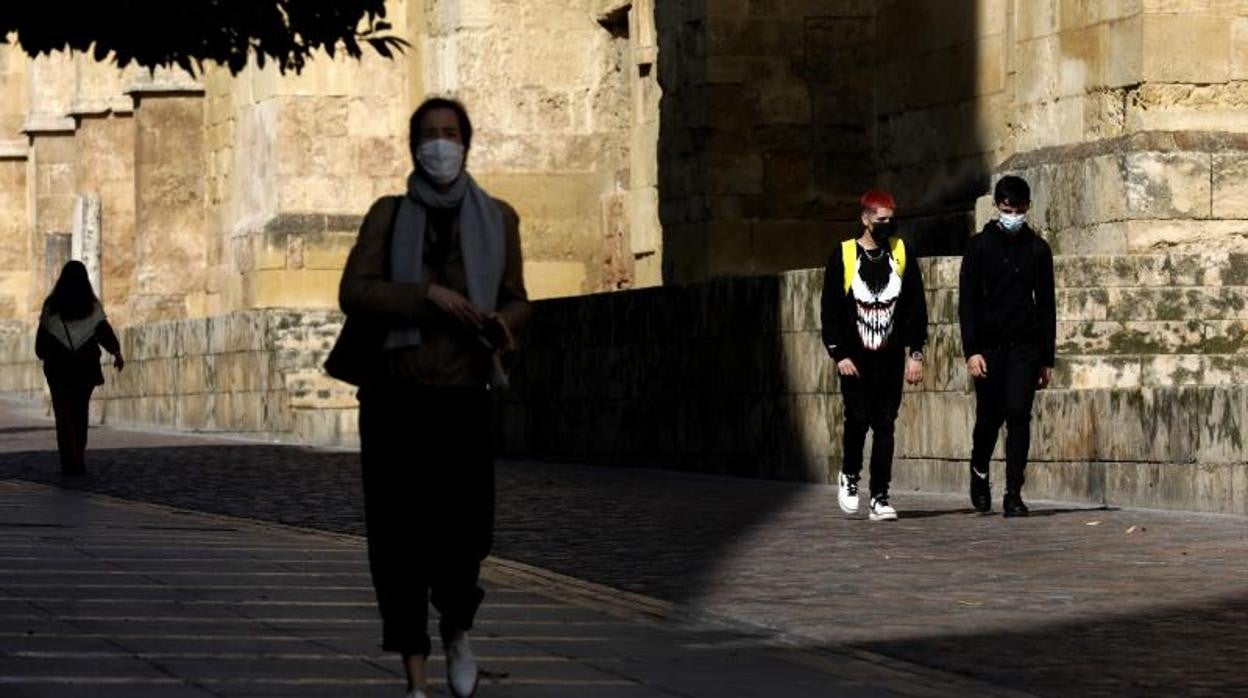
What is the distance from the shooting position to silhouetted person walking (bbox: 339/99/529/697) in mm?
9625

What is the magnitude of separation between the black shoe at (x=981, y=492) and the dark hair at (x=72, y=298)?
366 inches

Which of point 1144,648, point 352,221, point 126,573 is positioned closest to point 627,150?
point 352,221

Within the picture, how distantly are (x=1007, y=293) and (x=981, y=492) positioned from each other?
3.49 ft

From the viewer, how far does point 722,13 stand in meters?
25.7

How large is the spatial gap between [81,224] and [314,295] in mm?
11734

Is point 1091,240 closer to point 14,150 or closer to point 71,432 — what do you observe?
point 71,432

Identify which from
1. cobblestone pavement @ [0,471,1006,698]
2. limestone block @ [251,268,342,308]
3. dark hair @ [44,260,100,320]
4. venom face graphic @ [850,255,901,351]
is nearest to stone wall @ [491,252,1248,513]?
venom face graphic @ [850,255,901,351]

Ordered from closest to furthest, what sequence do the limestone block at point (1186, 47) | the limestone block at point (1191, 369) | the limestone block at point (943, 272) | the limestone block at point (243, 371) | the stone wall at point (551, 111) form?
1. the limestone block at point (1191, 369)
2. the limestone block at point (943, 272)
3. the limestone block at point (1186, 47)
4. the stone wall at point (551, 111)
5. the limestone block at point (243, 371)

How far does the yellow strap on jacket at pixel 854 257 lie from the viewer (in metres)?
17.0

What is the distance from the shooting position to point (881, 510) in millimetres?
17031

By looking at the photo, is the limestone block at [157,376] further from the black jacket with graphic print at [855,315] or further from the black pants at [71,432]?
the black jacket with graphic print at [855,315]

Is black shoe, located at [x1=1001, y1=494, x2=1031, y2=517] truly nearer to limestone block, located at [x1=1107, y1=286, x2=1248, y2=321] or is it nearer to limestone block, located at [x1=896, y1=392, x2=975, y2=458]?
limestone block, located at [x1=896, y1=392, x2=975, y2=458]

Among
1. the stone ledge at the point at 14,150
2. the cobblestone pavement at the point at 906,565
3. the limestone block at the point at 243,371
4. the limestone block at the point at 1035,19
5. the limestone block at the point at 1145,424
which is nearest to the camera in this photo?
the cobblestone pavement at the point at 906,565

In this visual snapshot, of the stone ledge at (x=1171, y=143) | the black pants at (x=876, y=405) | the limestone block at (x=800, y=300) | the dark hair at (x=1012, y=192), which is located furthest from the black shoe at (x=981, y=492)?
the limestone block at (x=800, y=300)
